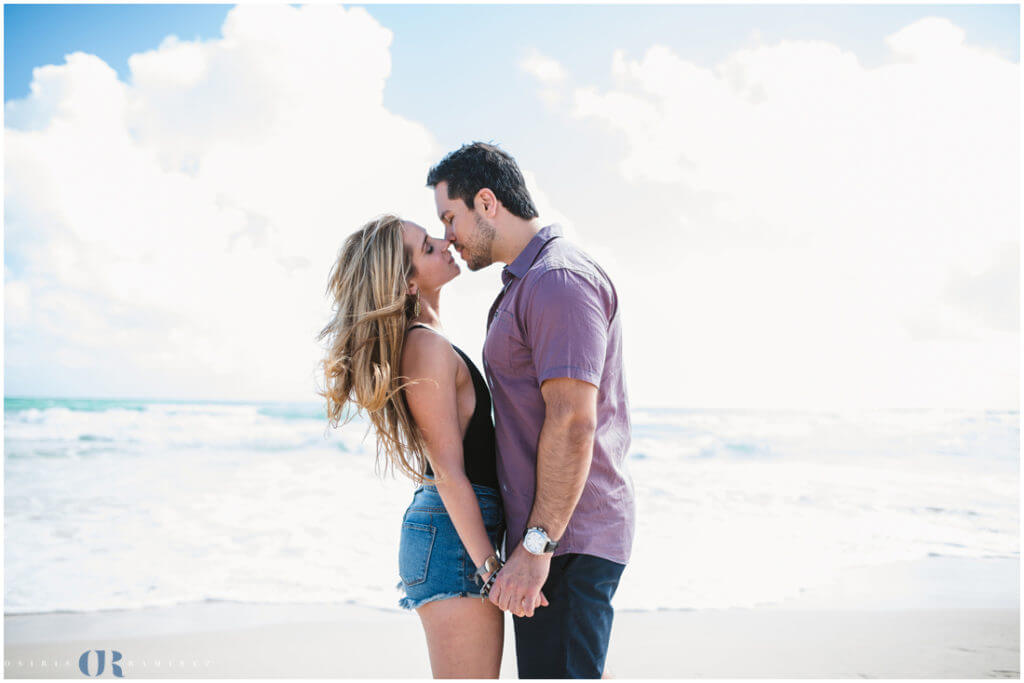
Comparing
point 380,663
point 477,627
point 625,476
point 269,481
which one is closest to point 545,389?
point 625,476

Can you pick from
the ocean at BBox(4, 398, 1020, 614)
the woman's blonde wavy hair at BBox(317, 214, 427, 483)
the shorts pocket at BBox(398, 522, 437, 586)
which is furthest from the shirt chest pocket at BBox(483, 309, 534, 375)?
the ocean at BBox(4, 398, 1020, 614)

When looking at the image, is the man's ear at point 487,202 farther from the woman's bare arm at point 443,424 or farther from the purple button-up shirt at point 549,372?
the woman's bare arm at point 443,424

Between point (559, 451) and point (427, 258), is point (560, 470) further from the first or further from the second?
point (427, 258)

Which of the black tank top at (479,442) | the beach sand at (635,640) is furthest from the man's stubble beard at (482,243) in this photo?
the beach sand at (635,640)

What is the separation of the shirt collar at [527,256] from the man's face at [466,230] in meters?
0.20

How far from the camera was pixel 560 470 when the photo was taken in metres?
1.90

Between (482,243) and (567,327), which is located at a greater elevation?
(482,243)

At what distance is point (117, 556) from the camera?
6297 mm

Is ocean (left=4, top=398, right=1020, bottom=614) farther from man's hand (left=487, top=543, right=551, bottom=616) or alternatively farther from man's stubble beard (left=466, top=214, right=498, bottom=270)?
man's hand (left=487, top=543, right=551, bottom=616)

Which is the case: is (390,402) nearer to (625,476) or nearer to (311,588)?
(625,476)

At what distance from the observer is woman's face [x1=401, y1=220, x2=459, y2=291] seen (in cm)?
236

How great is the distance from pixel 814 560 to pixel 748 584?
119 cm

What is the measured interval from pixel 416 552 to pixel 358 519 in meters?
6.06

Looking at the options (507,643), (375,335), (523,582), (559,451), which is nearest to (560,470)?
(559,451)
